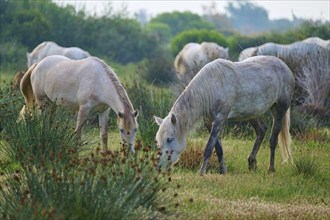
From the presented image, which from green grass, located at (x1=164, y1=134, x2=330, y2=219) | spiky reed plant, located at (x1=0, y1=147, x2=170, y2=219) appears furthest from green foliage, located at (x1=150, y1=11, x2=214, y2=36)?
spiky reed plant, located at (x1=0, y1=147, x2=170, y2=219)

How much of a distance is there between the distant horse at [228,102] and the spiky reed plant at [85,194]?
236 centimetres

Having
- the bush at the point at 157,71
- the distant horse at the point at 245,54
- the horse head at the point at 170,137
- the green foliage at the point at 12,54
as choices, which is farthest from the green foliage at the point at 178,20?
the horse head at the point at 170,137

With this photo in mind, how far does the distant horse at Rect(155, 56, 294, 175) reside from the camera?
9.07 m

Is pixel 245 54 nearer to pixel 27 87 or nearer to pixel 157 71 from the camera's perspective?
pixel 157 71

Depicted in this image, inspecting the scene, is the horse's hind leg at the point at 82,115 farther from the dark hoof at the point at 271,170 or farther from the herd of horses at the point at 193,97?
the dark hoof at the point at 271,170

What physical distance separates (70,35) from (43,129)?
26.4 m

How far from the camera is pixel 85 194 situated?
566cm

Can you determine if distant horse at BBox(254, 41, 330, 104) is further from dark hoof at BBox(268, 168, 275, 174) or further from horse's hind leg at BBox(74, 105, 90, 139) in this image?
horse's hind leg at BBox(74, 105, 90, 139)

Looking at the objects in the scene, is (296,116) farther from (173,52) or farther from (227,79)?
(173,52)

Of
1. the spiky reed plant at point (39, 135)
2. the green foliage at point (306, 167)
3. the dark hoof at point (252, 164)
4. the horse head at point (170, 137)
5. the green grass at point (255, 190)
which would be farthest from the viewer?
Result: the dark hoof at point (252, 164)

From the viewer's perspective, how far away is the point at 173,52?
42.2 meters

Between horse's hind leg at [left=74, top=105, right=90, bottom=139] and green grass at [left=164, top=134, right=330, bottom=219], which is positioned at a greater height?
horse's hind leg at [left=74, top=105, right=90, bottom=139]

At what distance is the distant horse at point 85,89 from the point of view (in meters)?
9.66

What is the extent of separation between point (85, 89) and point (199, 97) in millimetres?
1854
